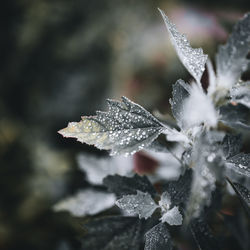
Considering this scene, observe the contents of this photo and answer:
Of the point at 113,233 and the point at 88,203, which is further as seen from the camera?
the point at 88,203

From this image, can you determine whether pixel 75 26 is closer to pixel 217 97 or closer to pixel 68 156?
pixel 68 156

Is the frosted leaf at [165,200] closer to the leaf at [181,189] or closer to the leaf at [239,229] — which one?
the leaf at [181,189]

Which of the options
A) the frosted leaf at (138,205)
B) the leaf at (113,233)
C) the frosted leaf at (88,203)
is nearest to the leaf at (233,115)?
the frosted leaf at (138,205)

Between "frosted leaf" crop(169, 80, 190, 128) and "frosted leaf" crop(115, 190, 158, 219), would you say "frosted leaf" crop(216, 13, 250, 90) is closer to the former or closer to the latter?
"frosted leaf" crop(169, 80, 190, 128)

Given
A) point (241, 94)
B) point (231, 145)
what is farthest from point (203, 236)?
point (241, 94)

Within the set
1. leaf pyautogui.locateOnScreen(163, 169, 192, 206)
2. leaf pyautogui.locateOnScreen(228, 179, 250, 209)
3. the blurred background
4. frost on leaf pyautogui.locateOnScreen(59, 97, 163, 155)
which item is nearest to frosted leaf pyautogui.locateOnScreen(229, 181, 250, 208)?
leaf pyautogui.locateOnScreen(228, 179, 250, 209)

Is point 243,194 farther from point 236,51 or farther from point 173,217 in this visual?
point 236,51

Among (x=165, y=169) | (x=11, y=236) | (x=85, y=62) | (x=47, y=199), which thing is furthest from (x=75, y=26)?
(x=165, y=169)
